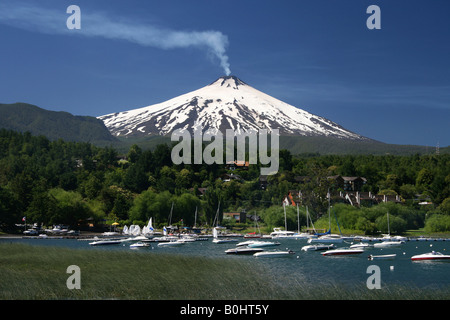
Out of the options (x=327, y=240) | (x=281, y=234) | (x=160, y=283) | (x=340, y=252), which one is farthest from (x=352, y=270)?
(x=281, y=234)

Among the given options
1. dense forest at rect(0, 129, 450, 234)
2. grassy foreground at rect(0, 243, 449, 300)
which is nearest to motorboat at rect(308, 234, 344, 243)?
dense forest at rect(0, 129, 450, 234)

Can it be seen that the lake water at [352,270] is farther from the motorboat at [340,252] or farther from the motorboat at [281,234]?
the motorboat at [281,234]

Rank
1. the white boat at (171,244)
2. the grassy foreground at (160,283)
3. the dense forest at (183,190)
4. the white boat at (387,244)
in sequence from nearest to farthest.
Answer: the grassy foreground at (160,283) → the white boat at (387,244) → the white boat at (171,244) → the dense forest at (183,190)

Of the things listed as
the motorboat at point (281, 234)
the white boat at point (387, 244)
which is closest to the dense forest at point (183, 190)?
the motorboat at point (281, 234)

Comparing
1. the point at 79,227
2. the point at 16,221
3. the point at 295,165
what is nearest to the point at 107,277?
the point at 16,221

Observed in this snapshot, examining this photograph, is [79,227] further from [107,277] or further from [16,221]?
[107,277]
